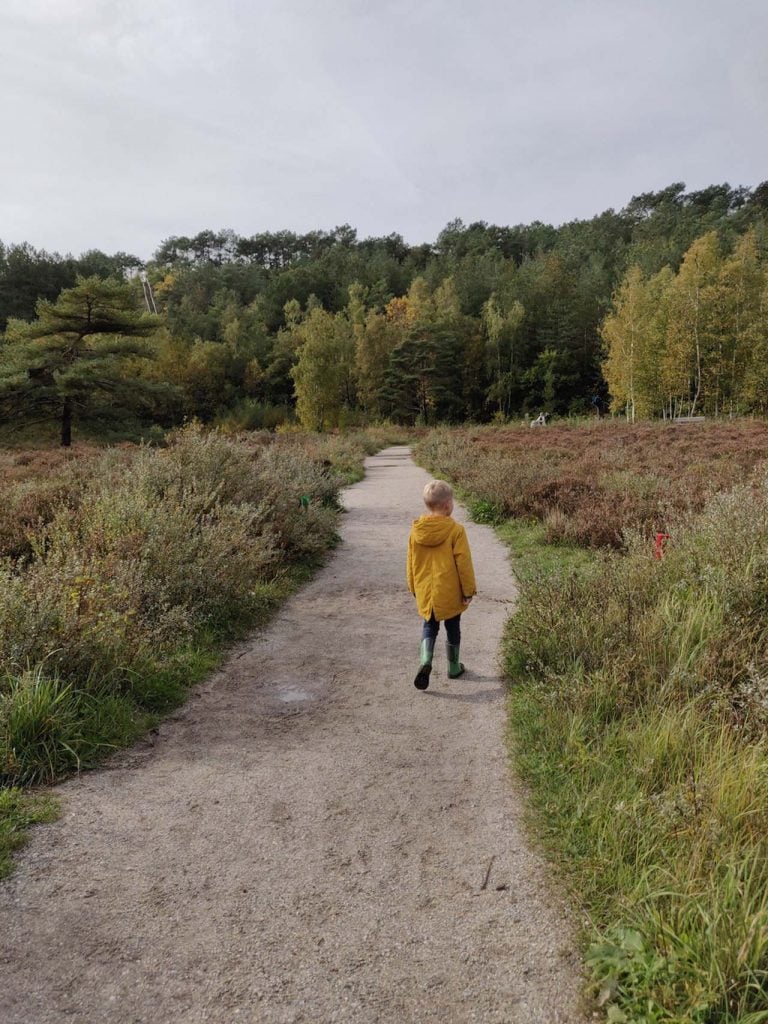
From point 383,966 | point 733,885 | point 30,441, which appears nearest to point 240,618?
point 383,966

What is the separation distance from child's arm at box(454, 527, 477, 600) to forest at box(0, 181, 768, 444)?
26440mm

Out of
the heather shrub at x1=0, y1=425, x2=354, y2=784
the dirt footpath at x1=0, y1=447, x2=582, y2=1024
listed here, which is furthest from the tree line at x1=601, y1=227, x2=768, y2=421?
the dirt footpath at x1=0, y1=447, x2=582, y2=1024

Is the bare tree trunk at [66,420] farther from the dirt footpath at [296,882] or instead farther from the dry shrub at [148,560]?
the dirt footpath at [296,882]

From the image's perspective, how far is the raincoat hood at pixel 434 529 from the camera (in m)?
4.51

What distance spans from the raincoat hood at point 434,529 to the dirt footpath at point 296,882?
1173mm

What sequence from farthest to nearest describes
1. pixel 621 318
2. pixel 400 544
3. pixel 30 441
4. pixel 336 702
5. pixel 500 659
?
pixel 621 318 < pixel 30 441 < pixel 400 544 < pixel 500 659 < pixel 336 702

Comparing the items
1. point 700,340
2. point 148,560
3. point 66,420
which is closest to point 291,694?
point 148,560

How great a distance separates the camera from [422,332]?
2074 inches

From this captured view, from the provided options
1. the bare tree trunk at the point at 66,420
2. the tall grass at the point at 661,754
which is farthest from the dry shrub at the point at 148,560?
the bare tree trunk at the point at 66,420

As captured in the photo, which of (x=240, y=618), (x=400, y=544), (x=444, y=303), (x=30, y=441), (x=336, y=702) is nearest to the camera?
(x=336, y=702)

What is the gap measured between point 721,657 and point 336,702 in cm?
259

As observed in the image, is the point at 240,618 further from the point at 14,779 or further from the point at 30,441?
the point at 30,441

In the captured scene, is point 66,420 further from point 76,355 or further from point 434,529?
point 434,529

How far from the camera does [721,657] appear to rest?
12.1 ft
